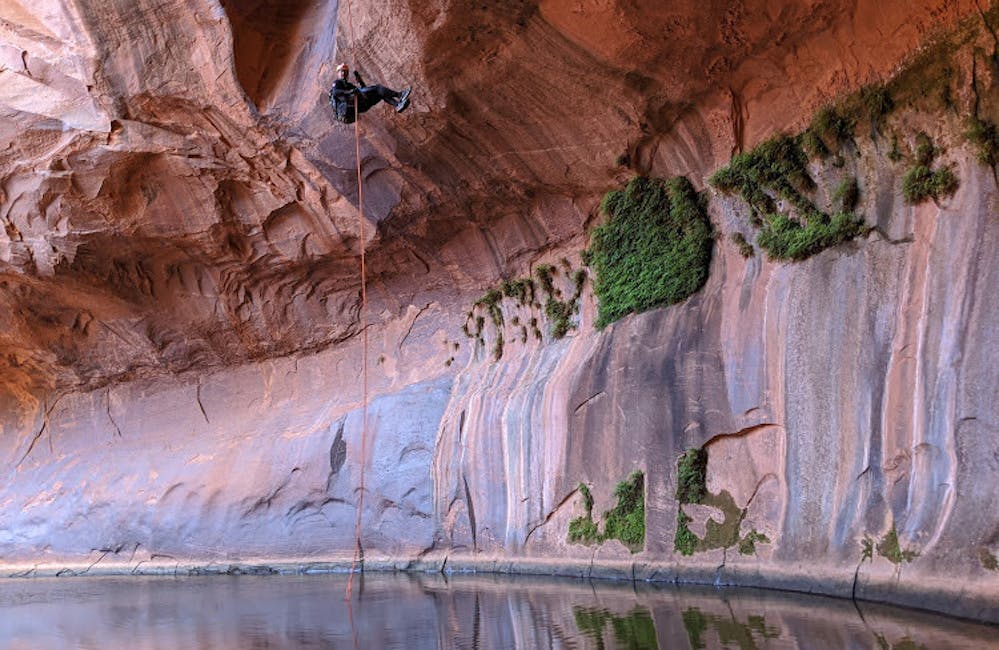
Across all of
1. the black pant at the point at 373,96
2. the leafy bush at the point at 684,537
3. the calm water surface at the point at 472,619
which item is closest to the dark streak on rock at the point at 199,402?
the calm water surface at the point at 472,619

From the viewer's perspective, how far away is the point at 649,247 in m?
11.6

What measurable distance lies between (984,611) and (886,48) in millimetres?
5125

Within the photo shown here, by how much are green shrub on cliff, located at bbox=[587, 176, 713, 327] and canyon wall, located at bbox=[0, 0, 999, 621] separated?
0.74 feet

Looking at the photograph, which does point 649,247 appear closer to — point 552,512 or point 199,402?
point 552,512

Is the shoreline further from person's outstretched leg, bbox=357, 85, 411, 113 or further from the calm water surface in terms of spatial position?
person's outstretched leg, bbox=357, 85, 411, 113

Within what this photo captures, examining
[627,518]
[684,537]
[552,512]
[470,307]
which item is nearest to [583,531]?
[552,512]

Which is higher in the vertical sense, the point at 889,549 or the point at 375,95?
the point at 375,95

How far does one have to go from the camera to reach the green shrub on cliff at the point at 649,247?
10906 millimetres

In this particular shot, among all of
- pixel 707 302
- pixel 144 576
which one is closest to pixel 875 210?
pixel 707 302

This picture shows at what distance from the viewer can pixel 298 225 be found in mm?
14594

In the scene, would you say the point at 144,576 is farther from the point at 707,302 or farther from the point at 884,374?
the point at 884,374

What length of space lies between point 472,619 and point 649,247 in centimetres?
543

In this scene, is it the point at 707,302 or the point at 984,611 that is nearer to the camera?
the point at 984,611

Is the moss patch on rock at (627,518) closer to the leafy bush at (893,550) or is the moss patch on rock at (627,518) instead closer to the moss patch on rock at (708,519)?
the moss patch on rock at (708,519)
